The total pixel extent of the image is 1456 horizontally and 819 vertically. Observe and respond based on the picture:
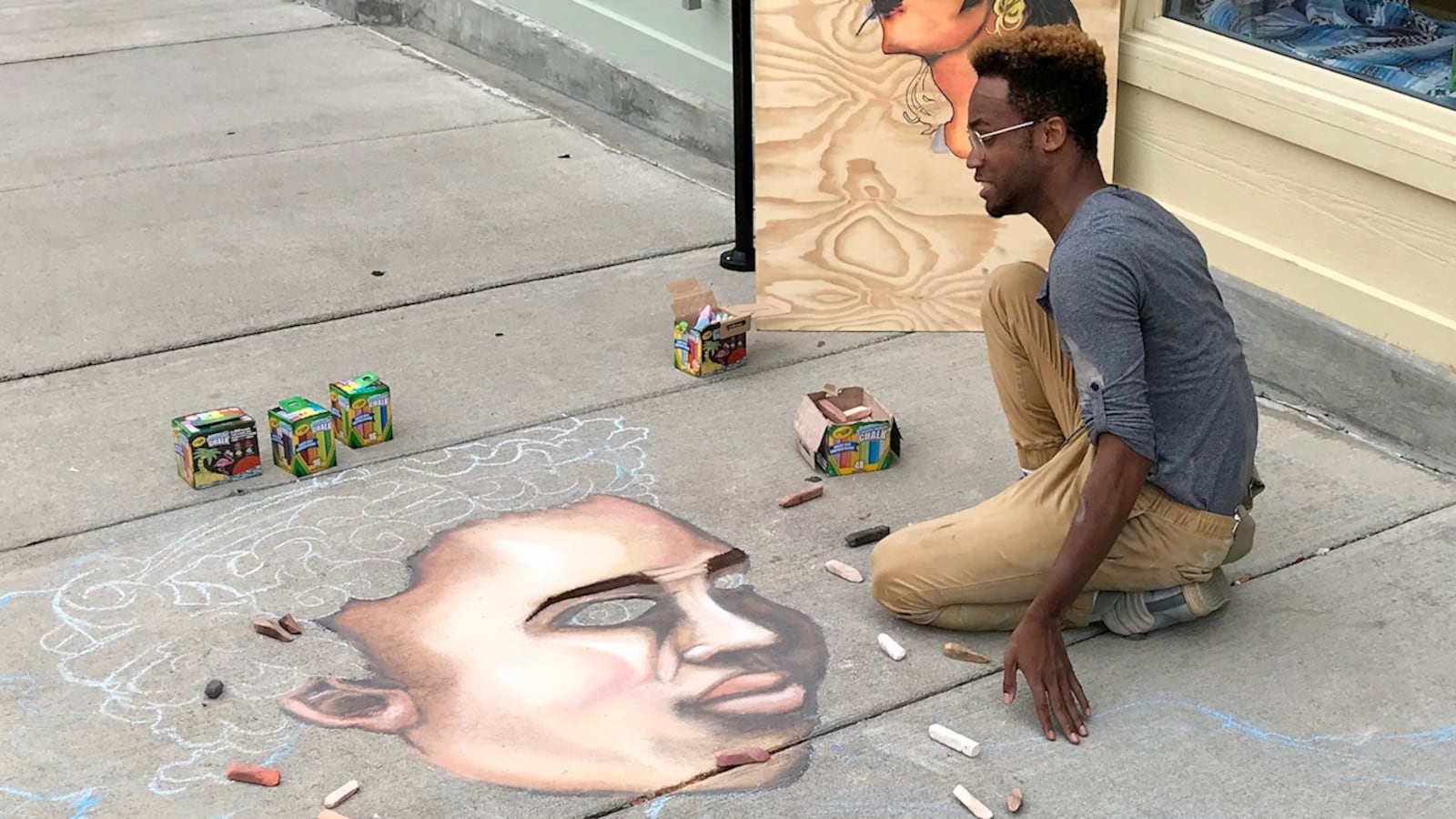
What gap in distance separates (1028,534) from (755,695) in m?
0.74

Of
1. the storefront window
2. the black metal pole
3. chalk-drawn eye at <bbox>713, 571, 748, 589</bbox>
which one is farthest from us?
the black metal pole

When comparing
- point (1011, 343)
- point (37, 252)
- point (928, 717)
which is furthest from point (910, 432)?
point (37, 252)

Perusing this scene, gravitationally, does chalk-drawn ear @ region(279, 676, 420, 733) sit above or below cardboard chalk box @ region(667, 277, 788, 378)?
below

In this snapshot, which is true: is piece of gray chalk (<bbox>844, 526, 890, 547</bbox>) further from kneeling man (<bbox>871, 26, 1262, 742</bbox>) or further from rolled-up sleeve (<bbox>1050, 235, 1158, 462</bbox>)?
rolled-up sleeve (<bbox>1050, 235, 1158, 462</bbox>)

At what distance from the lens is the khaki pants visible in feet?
12.7

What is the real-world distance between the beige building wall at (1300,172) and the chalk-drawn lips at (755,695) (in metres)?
2.33

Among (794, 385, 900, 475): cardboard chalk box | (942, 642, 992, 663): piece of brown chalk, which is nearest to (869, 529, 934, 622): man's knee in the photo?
(942, 642, 992, 663): piece of brown chalk

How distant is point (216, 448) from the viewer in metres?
4.80

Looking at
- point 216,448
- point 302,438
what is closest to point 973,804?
point 302,438

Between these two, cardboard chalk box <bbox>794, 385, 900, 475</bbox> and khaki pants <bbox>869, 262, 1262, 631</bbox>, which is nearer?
khaki pants <bbox>869, 262, 1262, 631</bbox>

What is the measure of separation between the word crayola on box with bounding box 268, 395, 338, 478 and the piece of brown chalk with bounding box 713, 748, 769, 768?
6.05 feet

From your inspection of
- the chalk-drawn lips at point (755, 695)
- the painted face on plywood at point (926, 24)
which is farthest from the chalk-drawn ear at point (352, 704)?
the painted face on plywood at point (926, 24)

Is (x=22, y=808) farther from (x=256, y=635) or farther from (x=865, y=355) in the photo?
(x=865, y=355)

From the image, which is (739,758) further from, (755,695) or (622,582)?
(622,582)
